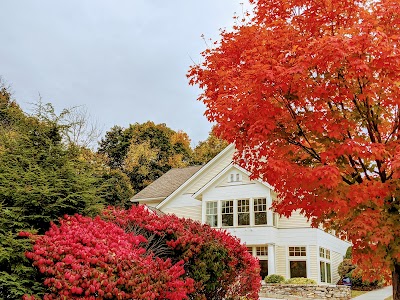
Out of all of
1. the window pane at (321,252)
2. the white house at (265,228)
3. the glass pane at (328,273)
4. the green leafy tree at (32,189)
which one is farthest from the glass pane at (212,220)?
the green leafy tree at (32,189)

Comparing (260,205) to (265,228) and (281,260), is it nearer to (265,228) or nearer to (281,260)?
(265,228)

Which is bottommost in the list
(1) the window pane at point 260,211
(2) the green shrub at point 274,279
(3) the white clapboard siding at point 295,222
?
(2) the green shrub at point 274,279

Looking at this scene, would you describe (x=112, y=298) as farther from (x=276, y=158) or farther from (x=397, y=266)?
(x=397, y=266)

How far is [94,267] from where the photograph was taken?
5.74 meters

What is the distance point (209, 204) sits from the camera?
2569cm

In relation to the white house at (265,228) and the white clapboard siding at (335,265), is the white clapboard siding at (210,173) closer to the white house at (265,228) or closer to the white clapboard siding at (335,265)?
the white house at (265,228)

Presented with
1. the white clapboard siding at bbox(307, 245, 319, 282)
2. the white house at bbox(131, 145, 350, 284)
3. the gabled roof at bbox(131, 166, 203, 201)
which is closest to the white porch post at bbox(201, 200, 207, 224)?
the white house at bbox(131, 145, 350, 284)

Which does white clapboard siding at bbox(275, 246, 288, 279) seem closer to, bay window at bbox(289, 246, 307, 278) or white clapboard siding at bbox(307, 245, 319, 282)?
bay window at bbox(289, 246, 307, 278)

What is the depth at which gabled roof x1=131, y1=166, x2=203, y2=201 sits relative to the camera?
3025 cm

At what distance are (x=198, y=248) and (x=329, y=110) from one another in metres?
3.39

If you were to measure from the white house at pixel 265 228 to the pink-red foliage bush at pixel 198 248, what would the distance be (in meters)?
13.2

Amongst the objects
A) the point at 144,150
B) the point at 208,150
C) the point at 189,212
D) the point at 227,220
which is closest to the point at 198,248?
the point at 227,220

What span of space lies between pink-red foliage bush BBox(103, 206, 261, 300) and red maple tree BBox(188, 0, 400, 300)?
1.67 metres

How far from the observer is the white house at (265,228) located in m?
23.0
